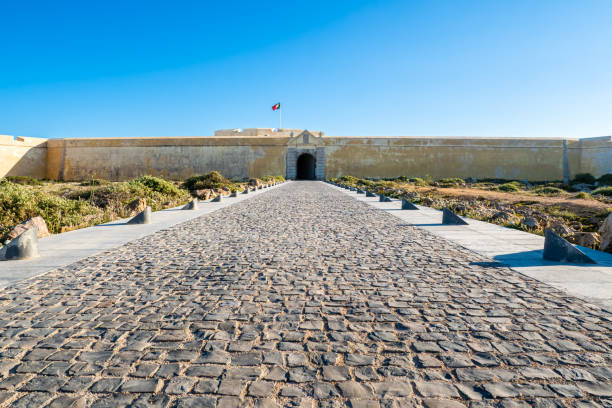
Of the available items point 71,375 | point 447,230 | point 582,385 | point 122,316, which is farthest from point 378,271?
point 447,230

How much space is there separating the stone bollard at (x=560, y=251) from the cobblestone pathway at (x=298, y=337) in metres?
0.86

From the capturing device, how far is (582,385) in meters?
1.90

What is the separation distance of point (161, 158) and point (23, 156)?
13.2 m

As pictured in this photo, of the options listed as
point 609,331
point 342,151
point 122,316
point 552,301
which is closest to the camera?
point 609,331

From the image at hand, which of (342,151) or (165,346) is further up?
(342,151)

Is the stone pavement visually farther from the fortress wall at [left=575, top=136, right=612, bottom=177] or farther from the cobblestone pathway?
the fortress wall at [left=575, top=136, right=612, bottom=177]

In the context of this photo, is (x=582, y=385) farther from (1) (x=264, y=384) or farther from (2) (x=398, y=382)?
(1) (x=264, y=384)

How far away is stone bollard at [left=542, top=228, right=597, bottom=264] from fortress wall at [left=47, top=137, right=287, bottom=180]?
35126 mm

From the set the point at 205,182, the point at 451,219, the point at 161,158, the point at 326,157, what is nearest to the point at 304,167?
the point at 326,157

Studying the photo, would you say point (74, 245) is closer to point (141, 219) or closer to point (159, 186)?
point (141, 219)

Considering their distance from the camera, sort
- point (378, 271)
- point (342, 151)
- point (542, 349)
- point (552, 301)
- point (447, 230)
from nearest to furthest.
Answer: point (542, 349), point (552, 301), point (378, 271), point (447, 230), point (342, 151)

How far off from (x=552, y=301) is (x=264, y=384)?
2.62 meters

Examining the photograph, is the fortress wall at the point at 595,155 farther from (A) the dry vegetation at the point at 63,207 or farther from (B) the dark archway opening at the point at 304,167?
(A) the dry vegetation at the point at 63,207

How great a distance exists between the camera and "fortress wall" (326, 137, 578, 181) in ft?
126
